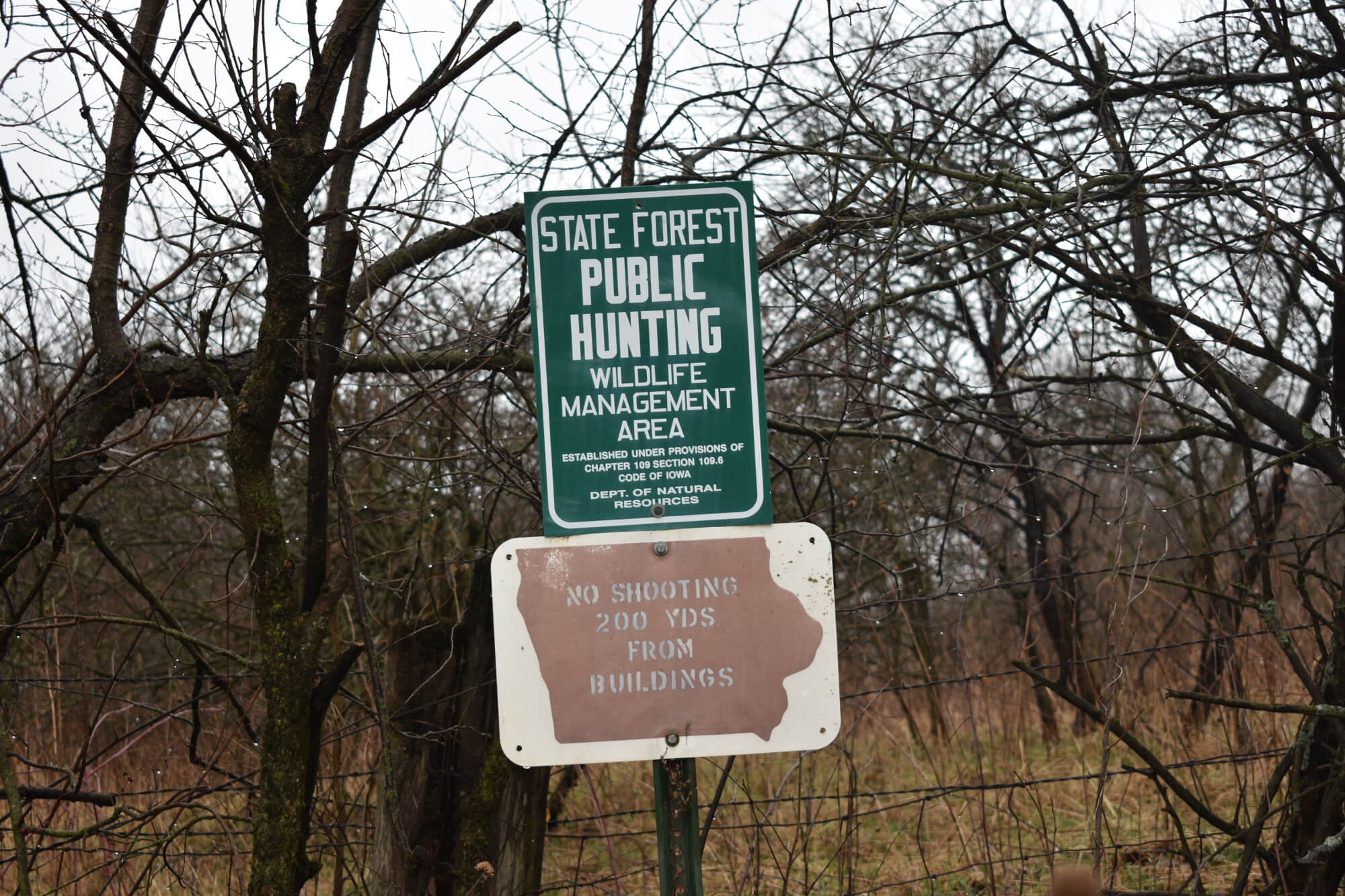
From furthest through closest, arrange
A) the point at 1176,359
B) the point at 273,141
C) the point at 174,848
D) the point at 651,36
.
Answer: the point at 174,848
the point at 1176,359
the point at 651,36
the point at 273,141

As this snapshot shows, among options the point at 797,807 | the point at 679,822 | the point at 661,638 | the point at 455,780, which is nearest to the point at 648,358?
the point at 661,638

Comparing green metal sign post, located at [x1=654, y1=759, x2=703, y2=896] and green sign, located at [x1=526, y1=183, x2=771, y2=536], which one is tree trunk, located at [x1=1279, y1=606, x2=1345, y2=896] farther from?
green sign, located at [x1=526, y1=183, x2=771, y2=536]

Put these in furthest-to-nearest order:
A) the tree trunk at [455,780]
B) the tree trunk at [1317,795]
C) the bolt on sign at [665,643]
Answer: the tree trunk at [1317,795] → the tree trunk at [455,780] → the bolt on sign at [665,643]

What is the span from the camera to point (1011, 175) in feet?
10.3

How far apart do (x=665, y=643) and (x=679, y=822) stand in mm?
362

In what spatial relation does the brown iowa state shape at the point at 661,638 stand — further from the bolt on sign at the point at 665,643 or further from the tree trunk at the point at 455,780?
the tree trunk at the point at 455,780

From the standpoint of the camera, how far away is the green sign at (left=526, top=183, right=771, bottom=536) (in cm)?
182

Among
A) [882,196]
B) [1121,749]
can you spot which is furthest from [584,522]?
[1121,749]

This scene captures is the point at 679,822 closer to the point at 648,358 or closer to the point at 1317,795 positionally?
the point at 648,358

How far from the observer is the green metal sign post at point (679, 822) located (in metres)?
1.83

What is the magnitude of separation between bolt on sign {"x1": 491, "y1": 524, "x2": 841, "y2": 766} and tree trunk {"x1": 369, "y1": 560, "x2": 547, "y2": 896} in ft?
3.00

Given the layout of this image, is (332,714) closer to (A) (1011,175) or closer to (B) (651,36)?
(B) (651,36)

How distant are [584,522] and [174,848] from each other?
11.8 ft

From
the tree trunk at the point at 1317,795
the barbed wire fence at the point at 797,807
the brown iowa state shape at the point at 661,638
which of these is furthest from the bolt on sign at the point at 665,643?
the tree trunk at the point at 1317,795
